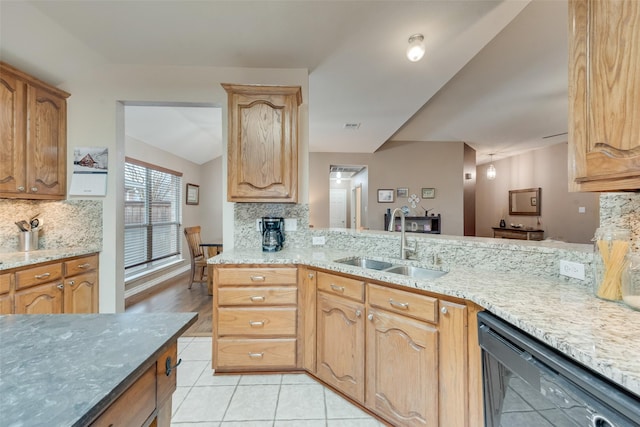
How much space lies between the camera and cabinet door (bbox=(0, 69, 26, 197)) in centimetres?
195

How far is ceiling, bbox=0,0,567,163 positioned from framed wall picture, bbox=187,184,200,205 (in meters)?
1.88

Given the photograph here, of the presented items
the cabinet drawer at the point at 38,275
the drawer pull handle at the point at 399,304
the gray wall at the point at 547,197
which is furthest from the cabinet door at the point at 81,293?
the gray wall at the point at 547,197

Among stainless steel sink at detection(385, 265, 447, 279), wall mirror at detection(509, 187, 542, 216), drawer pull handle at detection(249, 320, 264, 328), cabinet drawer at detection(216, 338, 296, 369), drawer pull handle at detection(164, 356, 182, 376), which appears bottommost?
cabinet drawer at detection(216, 338, 296, 369)

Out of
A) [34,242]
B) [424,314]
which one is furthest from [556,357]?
[34,242]

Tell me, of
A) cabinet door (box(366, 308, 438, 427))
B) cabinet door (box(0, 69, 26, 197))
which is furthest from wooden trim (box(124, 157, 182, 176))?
cabinet door (box(366, 308, 438, 427))

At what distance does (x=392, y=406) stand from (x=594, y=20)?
6.26 ft

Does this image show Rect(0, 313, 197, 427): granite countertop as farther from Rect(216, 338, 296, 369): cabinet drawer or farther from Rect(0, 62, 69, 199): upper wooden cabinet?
Rect(0, 62, 69, 199): upper wooden cabinet

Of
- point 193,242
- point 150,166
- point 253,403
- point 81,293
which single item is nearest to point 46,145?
point 81,293

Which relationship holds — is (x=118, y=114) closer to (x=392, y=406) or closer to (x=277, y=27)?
(x=277, y=27)

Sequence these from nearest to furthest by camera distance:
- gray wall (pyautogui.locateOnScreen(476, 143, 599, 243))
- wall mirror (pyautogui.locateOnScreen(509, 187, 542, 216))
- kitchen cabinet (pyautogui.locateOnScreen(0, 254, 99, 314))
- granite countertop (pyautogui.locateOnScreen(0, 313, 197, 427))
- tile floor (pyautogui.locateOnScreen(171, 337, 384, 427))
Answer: granite countertop (pyautogui.locateOnScreen(0, 313, 197, 427))
tile floor (pyautogui.locateOnScreen(171, 337, 384, 427))
kitchen cabinet (pyautogui.locateOnScreen(0, 254, 99, 314))
gray wall (pyautogui.locateOnScreen(476, 143, 599, 243))
wall mirror (pyautogui.locateOnScreen(509, 187, 542, 216))

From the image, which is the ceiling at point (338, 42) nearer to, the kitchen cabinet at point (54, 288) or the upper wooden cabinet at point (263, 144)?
the upper wooden cabinet at point (263, 144)

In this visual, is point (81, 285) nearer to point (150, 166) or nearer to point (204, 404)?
point (204, 404)

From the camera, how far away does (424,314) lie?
1266mm

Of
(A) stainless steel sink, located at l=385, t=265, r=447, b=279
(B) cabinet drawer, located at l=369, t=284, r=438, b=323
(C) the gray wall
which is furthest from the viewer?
(C) the gray wall
